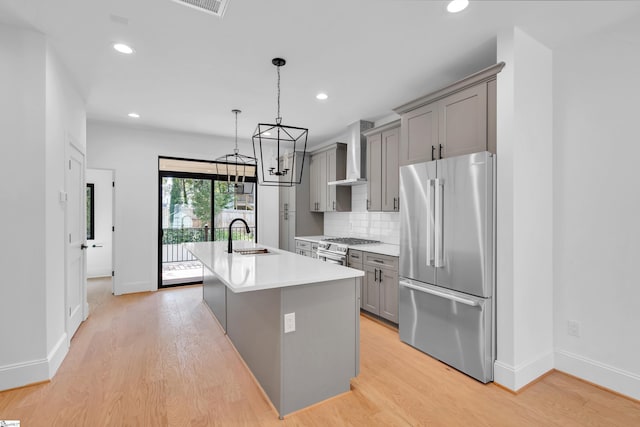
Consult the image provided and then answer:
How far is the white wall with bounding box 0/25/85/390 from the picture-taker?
2328 millimetres

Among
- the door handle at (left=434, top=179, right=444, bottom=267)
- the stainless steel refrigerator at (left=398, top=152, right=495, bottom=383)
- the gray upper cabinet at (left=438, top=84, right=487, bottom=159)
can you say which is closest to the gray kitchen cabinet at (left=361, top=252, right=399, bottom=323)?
the stainless steel refrigerator at (left=398, top=152, right=495, bottom=383)

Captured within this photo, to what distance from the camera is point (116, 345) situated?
123 inches

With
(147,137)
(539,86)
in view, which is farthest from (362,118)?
(147,137)

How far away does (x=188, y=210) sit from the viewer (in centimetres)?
573

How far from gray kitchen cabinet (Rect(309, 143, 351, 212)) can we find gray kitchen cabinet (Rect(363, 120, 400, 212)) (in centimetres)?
93

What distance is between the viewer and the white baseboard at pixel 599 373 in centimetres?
221

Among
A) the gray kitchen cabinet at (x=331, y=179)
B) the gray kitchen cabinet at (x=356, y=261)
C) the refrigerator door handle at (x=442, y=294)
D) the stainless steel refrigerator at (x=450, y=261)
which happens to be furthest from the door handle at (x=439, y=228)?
the gray kitchen cabinet at (x=331, y=179)

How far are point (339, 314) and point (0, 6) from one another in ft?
10.7

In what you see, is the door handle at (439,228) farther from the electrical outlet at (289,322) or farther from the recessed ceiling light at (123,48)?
the recessed ceiling light at (123,48)

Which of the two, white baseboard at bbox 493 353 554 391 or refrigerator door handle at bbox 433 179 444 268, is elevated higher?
refrigerator door handle at bbox 433 179 444 268

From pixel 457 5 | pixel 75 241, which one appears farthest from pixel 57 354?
pixel 457 5

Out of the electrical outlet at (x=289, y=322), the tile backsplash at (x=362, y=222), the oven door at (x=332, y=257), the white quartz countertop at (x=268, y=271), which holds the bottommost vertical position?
the electrical outlet at (x=289, y=322)

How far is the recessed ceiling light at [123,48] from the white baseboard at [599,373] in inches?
181

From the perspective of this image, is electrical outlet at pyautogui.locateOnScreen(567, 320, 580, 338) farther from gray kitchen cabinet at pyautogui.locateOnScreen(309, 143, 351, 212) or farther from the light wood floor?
gray kitchen cabinet at pyautogui.locateOnScreen(309, 143, 351, 212)
